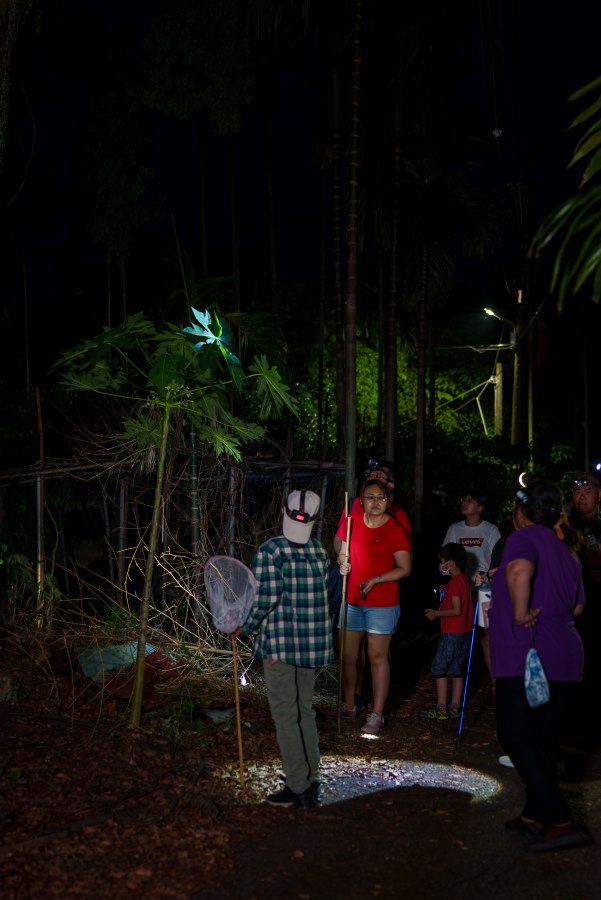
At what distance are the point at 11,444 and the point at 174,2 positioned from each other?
6.18 m

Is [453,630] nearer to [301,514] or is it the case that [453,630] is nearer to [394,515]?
[394,515]

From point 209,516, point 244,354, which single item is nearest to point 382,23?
point 244,354

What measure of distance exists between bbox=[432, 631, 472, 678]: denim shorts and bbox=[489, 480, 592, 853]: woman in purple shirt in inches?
108

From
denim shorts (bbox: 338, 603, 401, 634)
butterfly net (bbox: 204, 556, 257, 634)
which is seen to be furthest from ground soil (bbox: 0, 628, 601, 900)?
butterfly net (bbox: 204, 556, 257, 634)

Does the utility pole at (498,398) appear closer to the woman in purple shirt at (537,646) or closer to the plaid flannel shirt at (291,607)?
the plaid flannel shirt at (291,607)

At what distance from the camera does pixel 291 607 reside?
6.23m

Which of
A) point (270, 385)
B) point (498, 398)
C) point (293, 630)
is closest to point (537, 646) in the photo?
point (293, 630)

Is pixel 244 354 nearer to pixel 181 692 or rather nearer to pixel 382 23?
pixel 181 692

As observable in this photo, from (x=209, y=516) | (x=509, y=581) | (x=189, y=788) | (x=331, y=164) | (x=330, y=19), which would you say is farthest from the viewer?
(x=331, y=164)

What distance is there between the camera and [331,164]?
15398 mm

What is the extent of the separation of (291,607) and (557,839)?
199 cm

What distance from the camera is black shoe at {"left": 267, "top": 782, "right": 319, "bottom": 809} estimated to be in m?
6.11

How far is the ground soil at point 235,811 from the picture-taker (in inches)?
198

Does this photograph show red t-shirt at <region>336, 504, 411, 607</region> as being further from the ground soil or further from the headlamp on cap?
the headlamp on cap
